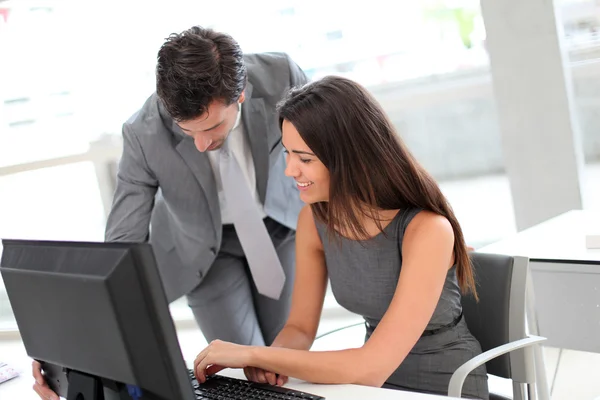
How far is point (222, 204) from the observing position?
7.50ft

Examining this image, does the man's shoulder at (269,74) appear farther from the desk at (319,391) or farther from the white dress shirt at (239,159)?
the desk at (319,391)

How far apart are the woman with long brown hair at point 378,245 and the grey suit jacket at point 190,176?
44 cm

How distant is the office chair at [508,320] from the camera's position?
1.71m

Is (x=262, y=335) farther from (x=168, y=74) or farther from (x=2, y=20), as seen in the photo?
(x=2, y=20)

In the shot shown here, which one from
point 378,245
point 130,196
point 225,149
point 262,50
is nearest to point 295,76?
point 225,149

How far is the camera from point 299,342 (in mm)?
1826

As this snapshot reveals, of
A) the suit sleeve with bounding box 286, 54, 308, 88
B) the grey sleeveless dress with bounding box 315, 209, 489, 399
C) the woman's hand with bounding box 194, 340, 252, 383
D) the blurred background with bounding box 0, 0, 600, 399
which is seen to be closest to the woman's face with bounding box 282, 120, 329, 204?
the grey sleeveless dress with bounding box 315, 209, 489, 399

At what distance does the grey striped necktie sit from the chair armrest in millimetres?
823

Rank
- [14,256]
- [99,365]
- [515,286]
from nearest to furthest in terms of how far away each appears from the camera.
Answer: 1. [99,365]
2. [14,256]
3. [515,286]

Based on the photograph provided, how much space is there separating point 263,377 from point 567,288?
1002mm

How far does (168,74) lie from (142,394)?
2.78ft

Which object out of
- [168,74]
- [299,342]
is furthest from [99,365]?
[168,74]

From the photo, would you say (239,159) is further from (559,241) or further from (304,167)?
(559,241)

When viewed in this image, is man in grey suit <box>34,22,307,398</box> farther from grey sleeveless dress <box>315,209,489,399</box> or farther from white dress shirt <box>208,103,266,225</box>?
grey sleeveless dress <box>315,209,489,399</box>
